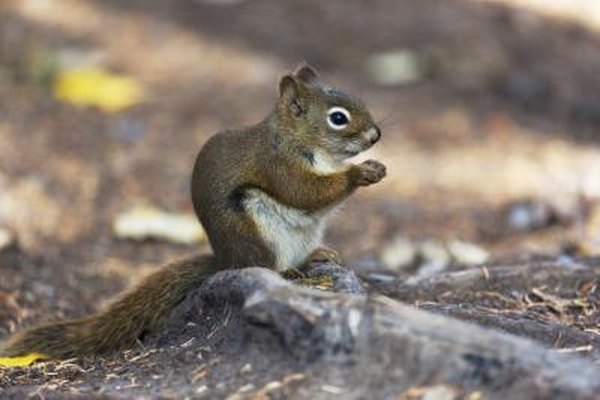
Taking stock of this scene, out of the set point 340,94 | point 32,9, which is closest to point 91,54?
point 32,9

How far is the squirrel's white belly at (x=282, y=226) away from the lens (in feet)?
13.0

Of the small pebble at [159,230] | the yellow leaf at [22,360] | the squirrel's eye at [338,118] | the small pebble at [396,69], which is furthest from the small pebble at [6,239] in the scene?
the small pebble at [396,69]

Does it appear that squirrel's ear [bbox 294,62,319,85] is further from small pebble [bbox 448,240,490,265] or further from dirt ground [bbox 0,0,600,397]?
small pebble [bbox 448,240,490,265]

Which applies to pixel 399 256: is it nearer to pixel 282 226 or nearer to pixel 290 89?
pixel 290 89

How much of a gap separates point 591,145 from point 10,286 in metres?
3.62

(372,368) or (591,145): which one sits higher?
(591,145)

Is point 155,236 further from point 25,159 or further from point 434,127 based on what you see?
point 434,127

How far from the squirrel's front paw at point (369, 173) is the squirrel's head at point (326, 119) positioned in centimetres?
18

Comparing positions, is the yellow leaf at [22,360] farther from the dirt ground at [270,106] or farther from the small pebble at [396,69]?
the small pebble at [396,69]

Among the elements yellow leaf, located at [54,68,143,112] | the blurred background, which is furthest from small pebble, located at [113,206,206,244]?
yellow leaf, located at [54,68,143,112]

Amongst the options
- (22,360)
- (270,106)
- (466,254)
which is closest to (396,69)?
(270,106)

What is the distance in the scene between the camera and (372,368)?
297cm

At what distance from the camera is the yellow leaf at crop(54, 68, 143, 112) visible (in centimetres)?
751

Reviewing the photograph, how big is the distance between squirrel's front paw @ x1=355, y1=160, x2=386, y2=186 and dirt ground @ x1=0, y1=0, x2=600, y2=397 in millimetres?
991
